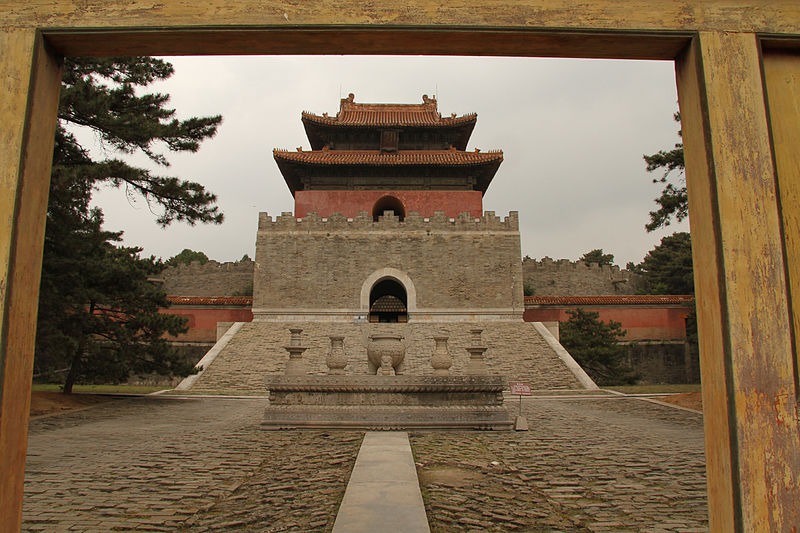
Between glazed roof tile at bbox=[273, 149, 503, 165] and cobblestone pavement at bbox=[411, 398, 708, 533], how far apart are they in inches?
633

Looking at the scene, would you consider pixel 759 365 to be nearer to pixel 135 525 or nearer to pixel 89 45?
pixel 89 45

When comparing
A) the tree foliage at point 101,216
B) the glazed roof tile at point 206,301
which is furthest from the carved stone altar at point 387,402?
the glazed roof tile at point 206,301

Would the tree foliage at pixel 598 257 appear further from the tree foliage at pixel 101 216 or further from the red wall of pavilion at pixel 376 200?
the tree foliage at pixel 101 216

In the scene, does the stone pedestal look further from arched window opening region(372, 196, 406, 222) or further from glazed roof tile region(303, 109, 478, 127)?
glazed roof tile region(303, 109, 478, 127)

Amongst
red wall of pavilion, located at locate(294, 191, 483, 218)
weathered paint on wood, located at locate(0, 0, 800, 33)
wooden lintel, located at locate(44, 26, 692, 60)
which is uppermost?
red wall of pavilion, located at locate(294, 191, 483, 218)

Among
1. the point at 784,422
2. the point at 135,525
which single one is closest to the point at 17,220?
the point at 135,525

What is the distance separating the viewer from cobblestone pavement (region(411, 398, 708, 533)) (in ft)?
9.65

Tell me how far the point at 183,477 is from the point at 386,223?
56.2ft

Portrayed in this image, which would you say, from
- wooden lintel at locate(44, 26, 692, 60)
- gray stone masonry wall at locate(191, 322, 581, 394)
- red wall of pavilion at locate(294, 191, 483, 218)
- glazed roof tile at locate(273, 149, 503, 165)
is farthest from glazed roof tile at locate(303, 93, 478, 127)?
wooden lintel at locate(44, 26, 692, 60)

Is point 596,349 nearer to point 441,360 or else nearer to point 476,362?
point 476,362

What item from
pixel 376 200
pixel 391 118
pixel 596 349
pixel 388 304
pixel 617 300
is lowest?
pixel 596 349

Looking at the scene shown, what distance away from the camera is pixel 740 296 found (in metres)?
1.74

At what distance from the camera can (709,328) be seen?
71.8 inches

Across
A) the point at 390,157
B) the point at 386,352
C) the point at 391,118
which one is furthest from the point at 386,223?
the point at 386,352
